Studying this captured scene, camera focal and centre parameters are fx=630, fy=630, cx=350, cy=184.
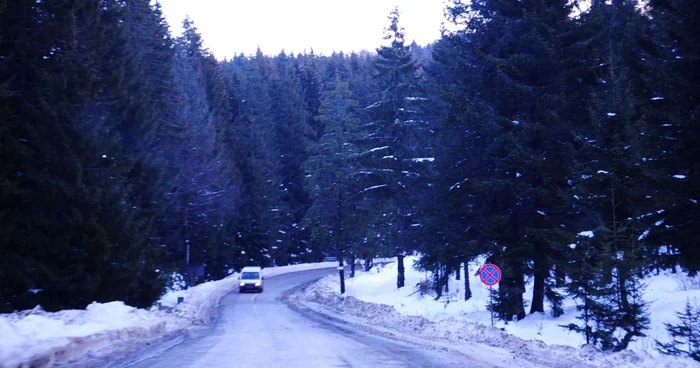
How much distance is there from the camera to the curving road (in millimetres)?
13695

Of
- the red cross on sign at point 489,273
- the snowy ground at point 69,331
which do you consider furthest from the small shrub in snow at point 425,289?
the red cross on sign at point 489,273

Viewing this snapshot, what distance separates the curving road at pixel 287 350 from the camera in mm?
13695

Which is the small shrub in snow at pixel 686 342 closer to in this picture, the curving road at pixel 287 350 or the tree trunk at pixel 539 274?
the curving road at pixel 287 350

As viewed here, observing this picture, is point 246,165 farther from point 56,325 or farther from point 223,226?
point 56,325

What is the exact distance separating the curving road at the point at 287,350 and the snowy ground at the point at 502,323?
2277mm

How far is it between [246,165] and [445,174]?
163 ft

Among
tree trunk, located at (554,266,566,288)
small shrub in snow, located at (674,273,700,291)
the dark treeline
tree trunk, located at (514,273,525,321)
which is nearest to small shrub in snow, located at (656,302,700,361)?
the dark treeline

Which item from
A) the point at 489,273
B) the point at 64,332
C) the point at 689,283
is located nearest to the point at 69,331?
the point at 64,332

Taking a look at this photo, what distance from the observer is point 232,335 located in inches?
859

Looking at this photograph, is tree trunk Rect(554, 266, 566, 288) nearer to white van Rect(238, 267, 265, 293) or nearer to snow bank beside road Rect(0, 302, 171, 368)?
snow bank beside road Rect(0, 302, 171, 368)

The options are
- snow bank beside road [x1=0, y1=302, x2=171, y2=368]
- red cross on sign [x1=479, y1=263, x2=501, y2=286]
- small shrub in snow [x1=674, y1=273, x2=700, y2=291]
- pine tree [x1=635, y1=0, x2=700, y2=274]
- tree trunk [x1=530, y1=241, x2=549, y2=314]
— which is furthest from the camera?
small shrub in snow [x1=674, y1=273, x2=700, y2=291]

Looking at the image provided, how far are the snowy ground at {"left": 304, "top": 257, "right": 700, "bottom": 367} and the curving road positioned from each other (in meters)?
2.28

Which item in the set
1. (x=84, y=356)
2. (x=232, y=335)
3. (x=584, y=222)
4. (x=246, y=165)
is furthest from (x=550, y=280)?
(x=246, y=165)

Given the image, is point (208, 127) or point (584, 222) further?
point (208, 127)
